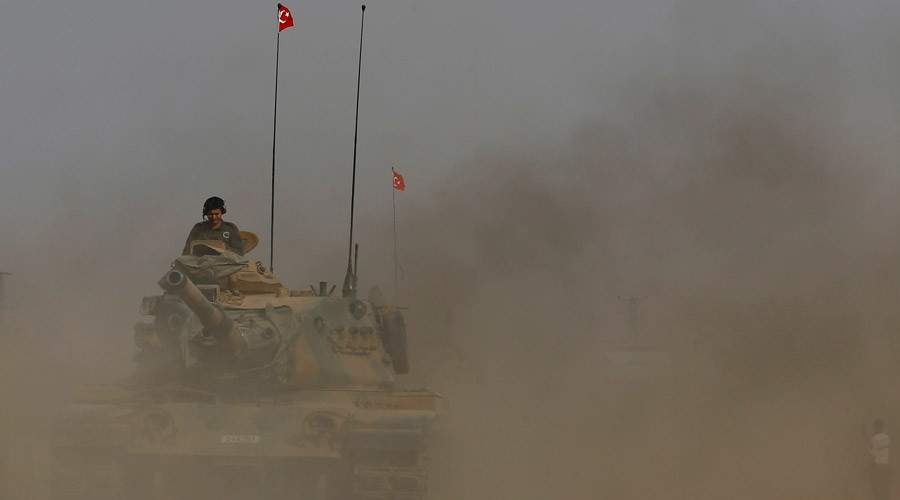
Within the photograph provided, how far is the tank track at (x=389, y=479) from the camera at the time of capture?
12977 millimetres

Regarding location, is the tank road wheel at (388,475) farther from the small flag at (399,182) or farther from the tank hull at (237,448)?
the small flag at (399,182)

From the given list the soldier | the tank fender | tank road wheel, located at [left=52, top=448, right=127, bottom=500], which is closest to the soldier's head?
the soldier

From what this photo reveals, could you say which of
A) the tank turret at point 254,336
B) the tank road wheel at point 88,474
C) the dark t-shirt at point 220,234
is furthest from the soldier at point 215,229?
the tank road wheel at point 88,474

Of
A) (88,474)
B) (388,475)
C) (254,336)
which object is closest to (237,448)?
(254,336)

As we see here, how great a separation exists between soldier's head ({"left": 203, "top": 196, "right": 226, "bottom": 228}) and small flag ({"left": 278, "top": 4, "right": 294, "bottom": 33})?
487cm

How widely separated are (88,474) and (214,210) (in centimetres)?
462

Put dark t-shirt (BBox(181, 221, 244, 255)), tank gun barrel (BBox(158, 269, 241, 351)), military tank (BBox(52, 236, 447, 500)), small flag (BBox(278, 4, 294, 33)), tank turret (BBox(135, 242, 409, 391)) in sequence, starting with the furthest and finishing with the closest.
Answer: small flag (BBox(278, 4, 294, 33)), dark t-shirt (BBox(181, 221, 244, 255)), tank turret (BBox(135, 242, 409, 391)), military tank (BBox(52, 236, 447, 500)), tank gun barrel (BBox(158, 269, 241, 351))

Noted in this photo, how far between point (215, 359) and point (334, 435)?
5.68ft

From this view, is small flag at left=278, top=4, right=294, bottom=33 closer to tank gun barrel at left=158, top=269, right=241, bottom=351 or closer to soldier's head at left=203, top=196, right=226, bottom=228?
soldier's head at left=203, top=196, right=226, bottom=228

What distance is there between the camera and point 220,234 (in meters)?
16.7

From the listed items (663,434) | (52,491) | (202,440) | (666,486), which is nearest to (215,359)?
(202,440)

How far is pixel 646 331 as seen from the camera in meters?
25.6

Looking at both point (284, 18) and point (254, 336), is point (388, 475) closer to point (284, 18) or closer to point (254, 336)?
point (254, 336)

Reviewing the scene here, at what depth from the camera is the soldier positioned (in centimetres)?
1661
